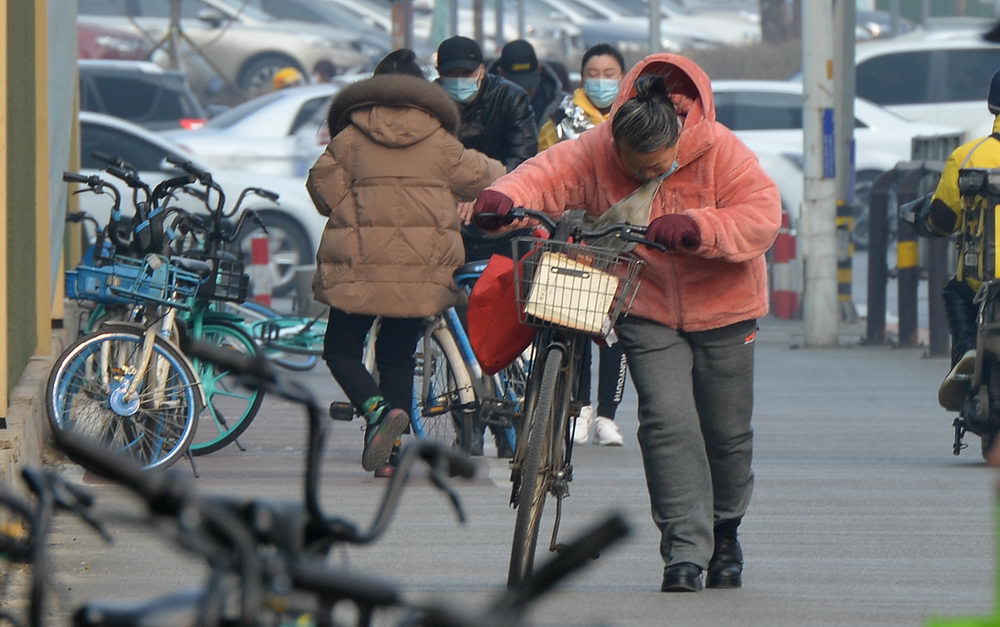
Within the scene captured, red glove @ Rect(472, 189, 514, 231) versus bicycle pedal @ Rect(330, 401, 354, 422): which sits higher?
red glove @ Rect(472, 189, 514, 231)

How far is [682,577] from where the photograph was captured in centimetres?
632

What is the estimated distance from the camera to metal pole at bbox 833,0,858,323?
16484 mm

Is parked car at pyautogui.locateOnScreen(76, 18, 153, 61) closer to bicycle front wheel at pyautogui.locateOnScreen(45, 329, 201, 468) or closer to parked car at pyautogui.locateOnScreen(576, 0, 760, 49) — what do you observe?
parked car at pyautogui.locateOnScreen(576, 0, 760, 49)

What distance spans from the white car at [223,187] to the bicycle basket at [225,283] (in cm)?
784

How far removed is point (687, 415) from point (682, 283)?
0.36 m

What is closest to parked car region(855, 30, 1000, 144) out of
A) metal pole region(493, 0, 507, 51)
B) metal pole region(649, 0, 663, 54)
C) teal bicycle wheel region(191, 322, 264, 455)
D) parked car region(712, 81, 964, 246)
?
parked car region(712, 81, 964, 246)

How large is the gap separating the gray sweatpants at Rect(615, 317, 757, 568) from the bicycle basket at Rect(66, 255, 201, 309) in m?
3.08

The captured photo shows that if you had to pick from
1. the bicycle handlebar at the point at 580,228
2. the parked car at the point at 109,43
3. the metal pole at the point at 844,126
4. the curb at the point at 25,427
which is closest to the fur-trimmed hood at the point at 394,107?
the curb at the point at 25,427

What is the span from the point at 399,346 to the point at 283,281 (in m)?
10.7

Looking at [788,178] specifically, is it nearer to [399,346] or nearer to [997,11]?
[399,346]

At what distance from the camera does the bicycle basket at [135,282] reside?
897 centimetres

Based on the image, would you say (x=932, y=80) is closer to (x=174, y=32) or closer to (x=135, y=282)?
(x=174, y=32)

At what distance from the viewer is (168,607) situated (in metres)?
2.06

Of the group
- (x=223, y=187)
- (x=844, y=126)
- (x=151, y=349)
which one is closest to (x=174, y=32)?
(x=223, y=187)
